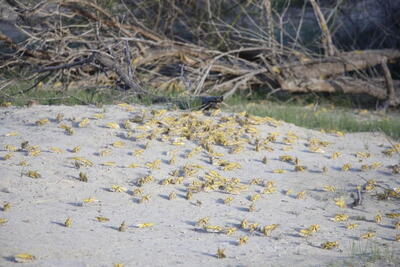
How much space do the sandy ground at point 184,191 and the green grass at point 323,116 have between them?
731mm

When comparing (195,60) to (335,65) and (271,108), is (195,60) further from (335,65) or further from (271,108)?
(335,65)

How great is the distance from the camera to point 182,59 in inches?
382

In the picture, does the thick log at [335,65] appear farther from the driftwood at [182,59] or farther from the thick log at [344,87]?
the thick log at [344,87]

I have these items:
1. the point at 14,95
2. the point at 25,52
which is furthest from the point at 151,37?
the point at 14,95

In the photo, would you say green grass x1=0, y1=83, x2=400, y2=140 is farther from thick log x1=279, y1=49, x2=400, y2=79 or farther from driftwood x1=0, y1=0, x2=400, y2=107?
thick log x1=279, y1=49, x2=400, y2=79

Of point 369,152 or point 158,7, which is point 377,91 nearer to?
point 369,152

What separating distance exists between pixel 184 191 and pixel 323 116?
4021mm

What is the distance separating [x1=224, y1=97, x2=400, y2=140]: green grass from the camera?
838 centimetres

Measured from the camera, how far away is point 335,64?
10.2 m

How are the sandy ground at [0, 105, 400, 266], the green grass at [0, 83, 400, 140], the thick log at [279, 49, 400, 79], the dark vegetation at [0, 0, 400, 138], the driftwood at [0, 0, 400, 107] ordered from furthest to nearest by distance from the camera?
the thick log at [279, 49, 400, 79]
the driftwood at [0, 0, 400, 107]
the dark vegetation at [0, 0, 400, 138]
the green grass at [0, 83, 400, 140]
the sandy ground at [0, 105, 400, 266]

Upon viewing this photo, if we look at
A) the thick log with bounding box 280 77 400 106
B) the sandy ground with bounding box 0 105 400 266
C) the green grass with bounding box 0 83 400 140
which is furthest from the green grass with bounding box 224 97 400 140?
the sandy ground with bounding box 0 105 400 266

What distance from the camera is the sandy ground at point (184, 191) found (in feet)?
14.1

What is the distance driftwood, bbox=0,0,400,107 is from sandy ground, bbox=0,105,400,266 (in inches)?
72.6

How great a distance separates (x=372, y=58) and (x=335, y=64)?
26.4 inches
